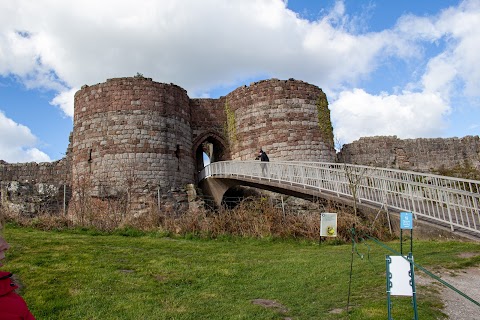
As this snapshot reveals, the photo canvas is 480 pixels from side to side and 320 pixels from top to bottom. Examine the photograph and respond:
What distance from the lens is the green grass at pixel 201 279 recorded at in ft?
21.3

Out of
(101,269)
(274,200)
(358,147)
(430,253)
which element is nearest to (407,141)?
(358,147)

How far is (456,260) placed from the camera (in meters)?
8.55

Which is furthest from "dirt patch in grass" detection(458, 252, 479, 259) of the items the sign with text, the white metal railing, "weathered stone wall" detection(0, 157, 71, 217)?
"weathered stone wall" detection(0, 157, 71, 217)

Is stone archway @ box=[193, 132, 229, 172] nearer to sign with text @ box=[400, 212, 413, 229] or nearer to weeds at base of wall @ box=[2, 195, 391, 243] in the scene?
weeds at base of wall @ box=[2, 195, 391, 243]

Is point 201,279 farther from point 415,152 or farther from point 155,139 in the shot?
point 415,152

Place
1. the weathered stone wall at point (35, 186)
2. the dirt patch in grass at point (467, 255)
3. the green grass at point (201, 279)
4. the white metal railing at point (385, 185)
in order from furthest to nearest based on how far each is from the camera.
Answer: the weathered stone wall at point (35, 186) → the white metal railing at point (385, 185) → the dirt patch in grass at point (467, 255) → the green grass at point (201, 279)

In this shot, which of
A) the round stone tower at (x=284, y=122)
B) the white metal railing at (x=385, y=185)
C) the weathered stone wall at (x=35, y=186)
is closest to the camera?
the white metal railing at (x=385, y=185)

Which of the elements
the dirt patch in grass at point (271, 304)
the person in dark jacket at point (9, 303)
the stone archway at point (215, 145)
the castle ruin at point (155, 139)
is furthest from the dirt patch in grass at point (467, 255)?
the stone archway at point (215, 145)

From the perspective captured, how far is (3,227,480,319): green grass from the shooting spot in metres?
6.48

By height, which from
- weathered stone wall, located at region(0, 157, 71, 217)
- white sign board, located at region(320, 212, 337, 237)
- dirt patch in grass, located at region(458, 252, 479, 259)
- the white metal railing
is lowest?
dirt patch in grass, located at region(458, 252, 479, 259)

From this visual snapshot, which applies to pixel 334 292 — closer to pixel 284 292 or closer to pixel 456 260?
pixel 284 292

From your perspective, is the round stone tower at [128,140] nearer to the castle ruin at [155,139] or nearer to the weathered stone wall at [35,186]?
the castle ruin at [155,139]

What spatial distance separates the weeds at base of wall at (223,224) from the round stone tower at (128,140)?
4.73 meters

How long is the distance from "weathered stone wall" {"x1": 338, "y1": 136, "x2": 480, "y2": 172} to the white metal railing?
9493 millimetres
